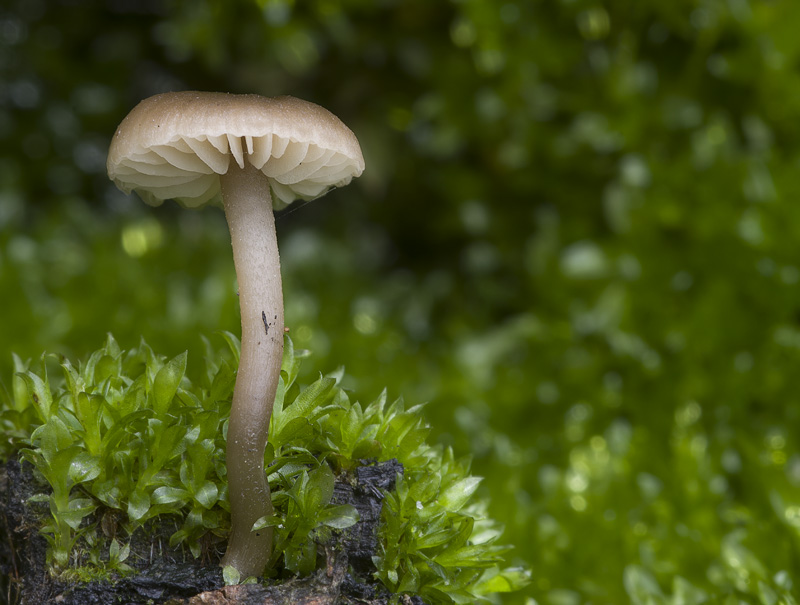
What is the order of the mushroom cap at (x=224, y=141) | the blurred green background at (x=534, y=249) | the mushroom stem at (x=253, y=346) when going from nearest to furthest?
the mushroom cap at (x=224, y=141) < the mushroom stem at (x=253, y=346) < the blurred green background at (x=534, y=249)

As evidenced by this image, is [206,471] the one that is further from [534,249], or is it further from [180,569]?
[534,249]

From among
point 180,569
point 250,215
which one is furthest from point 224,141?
point 180,569

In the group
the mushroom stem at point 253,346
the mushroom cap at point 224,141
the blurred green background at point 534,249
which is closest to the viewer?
the mushroom cap at point 224,141

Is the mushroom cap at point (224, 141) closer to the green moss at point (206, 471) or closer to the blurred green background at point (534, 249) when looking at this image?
the green moss at point (206, 471)

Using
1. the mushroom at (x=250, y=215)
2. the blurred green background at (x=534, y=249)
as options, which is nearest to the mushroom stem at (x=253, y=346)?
the mushroom at (x=250, y=215)

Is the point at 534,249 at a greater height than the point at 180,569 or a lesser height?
lesser

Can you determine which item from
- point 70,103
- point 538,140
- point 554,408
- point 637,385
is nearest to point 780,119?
point 538,140

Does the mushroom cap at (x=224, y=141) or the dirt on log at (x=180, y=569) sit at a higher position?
the mushroom cap at (x=224, y=141)

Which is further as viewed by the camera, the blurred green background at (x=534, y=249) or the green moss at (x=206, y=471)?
the blurred green background at (x=534, y=249)
